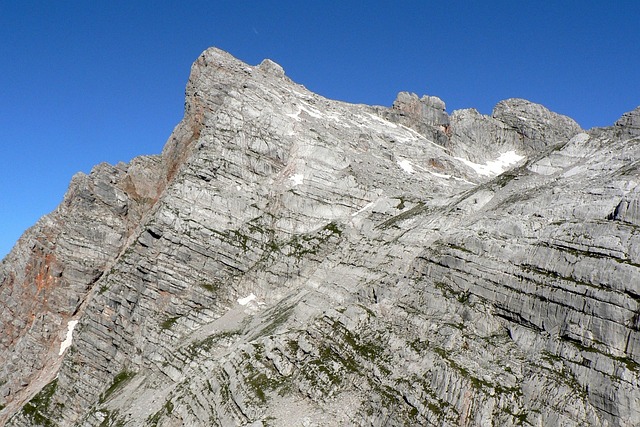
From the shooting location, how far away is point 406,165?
276ft

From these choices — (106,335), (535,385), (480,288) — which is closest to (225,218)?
(106,335)

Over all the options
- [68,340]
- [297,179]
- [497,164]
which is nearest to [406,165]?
[297,179]

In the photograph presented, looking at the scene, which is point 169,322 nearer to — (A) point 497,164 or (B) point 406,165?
(B) point 406,165

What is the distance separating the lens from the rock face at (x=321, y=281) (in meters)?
32.6

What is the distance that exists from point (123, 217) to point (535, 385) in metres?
80.1

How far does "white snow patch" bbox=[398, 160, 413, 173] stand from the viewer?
268 ft

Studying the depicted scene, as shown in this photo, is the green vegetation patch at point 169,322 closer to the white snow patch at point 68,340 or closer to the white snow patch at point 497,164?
the white snow patch at point 68,340

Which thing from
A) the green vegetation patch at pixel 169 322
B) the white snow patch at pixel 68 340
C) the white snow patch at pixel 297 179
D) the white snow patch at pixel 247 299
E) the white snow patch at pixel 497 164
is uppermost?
the white snow patch at pixel 497 164

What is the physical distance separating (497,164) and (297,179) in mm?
62123

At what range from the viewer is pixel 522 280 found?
35.9m

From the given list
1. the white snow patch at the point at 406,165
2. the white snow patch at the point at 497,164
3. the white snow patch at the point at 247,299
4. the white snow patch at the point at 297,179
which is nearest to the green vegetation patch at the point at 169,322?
the white snow patch at the point at 247,299

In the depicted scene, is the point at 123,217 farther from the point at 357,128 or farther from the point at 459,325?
the point at 459,325

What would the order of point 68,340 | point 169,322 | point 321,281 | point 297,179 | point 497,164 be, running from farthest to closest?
point 497,164
point 68,340
point 297,179
point 169,322
point 321,281

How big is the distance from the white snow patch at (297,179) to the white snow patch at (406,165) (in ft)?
63.2
